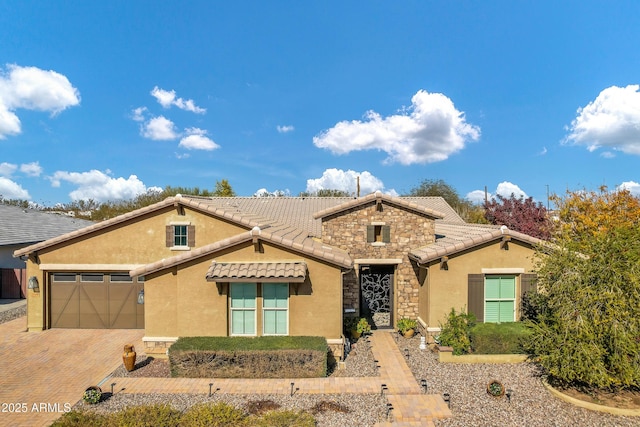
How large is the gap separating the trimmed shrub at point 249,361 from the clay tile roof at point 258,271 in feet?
6.68

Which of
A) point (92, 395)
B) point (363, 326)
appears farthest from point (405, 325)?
point (92, 395)

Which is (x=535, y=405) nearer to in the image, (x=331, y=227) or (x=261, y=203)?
(x=331, y=227)

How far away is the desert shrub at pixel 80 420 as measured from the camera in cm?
750

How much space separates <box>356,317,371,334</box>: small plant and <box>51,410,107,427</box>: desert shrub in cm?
865

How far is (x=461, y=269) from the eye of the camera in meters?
12.4

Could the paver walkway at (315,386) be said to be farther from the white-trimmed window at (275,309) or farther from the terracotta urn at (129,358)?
the white-trimmed window at (275,309)

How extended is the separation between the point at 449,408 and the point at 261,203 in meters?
18.7

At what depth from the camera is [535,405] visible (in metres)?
8.53

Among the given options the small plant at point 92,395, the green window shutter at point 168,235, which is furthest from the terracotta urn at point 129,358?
the green window shutter at point 168,235

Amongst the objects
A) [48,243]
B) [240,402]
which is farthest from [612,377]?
[48,243]

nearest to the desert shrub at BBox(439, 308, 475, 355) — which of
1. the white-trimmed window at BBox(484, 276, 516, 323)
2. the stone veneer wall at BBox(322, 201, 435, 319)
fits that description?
the white-trimmed window at BBox(484, 276, 516, 323)

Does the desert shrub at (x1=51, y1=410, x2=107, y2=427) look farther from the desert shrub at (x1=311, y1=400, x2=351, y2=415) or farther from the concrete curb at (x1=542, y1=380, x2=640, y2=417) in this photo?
the concrete curb at (x1=542, y1=380, x2=640, y2=417)

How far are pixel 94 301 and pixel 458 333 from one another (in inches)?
592

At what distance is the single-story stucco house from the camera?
36.7 ft
